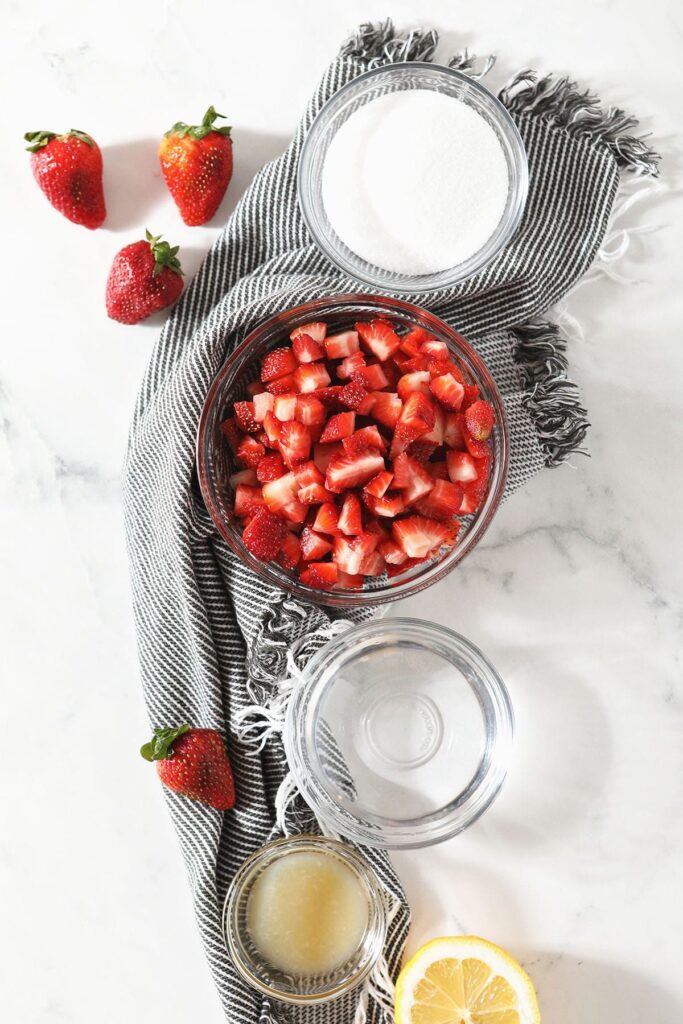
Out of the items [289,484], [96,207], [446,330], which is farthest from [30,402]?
[446,330]

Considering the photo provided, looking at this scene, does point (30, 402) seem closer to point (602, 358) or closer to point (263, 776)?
point (263, 776)

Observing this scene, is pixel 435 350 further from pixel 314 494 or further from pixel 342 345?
pixel 314 494

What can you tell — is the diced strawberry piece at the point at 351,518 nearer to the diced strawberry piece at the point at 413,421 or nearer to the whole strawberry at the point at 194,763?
the diced strawberry piece at the point at 413,421

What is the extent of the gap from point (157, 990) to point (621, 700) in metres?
0.78

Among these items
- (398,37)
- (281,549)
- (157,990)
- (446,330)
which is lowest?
(157,990)

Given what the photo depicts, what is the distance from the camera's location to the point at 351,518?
1.10m

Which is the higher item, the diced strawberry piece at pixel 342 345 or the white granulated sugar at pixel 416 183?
the white granulated sugar at pixel 416 183

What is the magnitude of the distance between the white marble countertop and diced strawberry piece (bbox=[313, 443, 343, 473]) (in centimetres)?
29

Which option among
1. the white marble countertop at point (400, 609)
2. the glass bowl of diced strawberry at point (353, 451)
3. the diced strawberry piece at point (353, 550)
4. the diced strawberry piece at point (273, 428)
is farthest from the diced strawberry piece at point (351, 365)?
the white marble countertop at point (400, 609)

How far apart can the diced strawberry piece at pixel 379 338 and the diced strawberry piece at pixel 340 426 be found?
0.33 feet

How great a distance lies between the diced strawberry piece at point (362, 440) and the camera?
1094 mm

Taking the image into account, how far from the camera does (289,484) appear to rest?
3.66ft

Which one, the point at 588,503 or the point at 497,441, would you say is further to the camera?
the point at 588,503

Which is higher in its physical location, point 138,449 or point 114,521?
point 138,449
